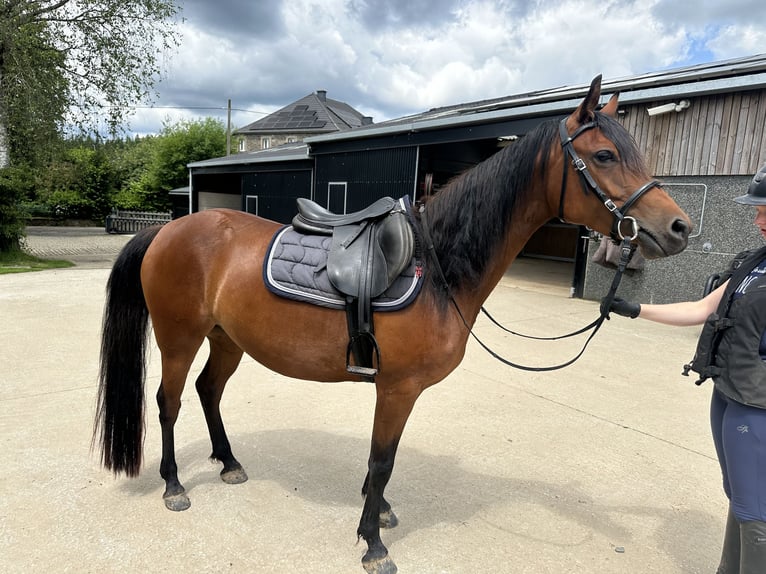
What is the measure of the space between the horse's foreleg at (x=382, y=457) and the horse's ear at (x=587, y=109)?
1294mm

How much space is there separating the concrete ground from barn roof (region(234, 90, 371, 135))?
36503 mm

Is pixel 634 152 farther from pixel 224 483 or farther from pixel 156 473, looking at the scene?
pixel 156 473

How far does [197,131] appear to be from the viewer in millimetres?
33438

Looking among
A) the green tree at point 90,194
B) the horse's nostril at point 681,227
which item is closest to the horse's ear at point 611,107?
the horse's nostril at point 681,227

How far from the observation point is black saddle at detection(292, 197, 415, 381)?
78.1 inches

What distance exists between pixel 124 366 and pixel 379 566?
1.73 metres

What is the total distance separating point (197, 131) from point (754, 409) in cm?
3716

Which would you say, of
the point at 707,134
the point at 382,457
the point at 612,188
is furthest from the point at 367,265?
the point at 707,134

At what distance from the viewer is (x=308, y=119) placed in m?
40.2

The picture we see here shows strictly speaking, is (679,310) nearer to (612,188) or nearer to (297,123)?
(612,188)

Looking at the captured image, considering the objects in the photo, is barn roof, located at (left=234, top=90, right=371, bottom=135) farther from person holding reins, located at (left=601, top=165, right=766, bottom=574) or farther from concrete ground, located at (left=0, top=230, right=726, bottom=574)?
person holding reins, located at (left=601, top=165, right=766, bottom=574)

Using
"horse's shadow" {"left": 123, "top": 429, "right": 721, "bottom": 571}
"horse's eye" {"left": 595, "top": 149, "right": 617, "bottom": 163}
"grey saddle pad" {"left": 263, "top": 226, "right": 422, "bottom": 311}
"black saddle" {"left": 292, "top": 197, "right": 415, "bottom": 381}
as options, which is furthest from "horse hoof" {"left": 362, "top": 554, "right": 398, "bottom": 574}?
"horse's eye" {"left": 595, "top": 149, "right": 617, "bottom": 163}

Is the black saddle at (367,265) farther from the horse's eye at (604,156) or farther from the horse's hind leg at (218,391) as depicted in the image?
the horse's hind leg at (218,391)

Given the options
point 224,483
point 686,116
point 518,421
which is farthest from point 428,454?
point 686,116
